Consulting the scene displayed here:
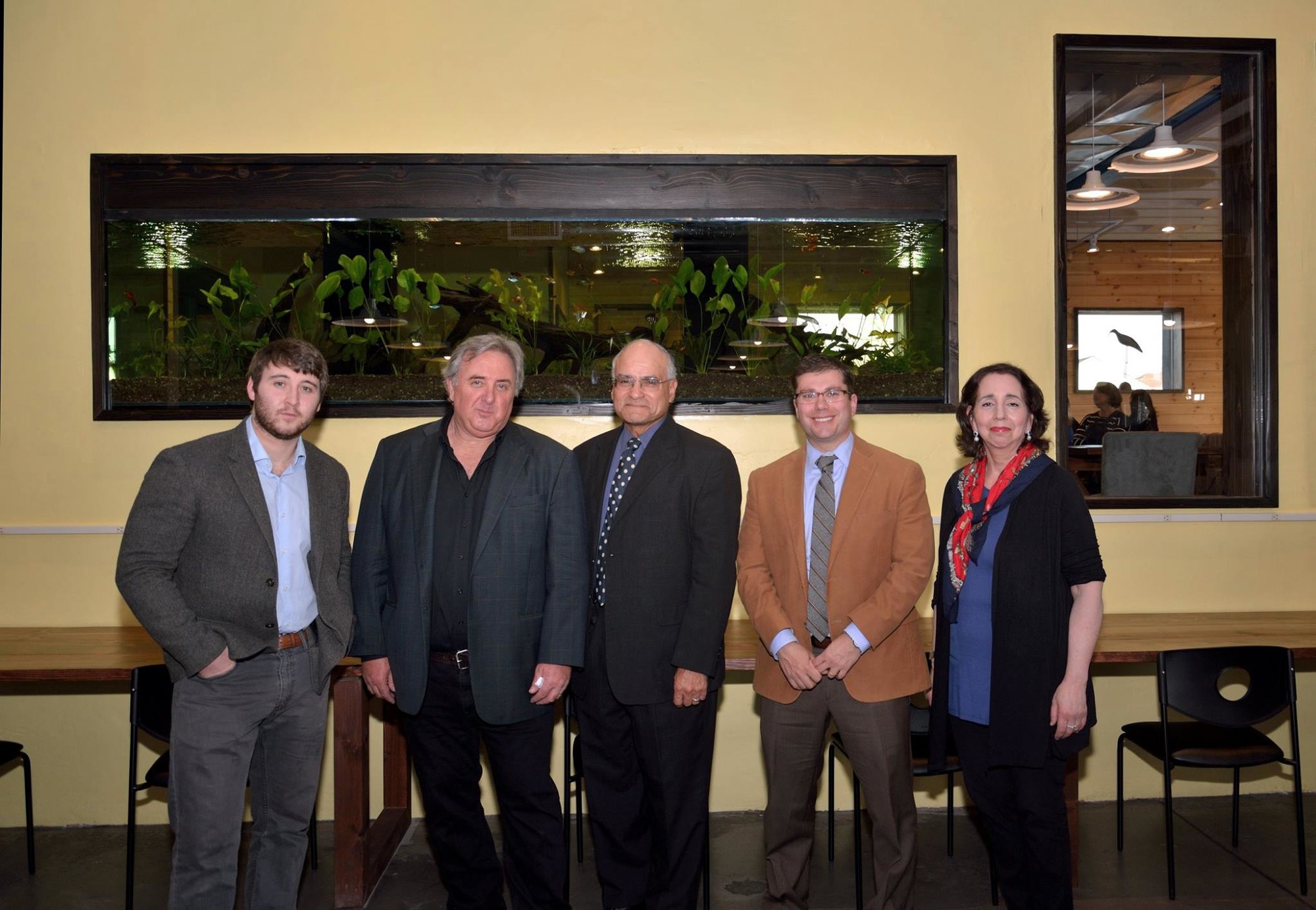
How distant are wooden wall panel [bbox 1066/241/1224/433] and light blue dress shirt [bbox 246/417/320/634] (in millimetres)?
3226

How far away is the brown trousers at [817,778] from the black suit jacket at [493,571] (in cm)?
69

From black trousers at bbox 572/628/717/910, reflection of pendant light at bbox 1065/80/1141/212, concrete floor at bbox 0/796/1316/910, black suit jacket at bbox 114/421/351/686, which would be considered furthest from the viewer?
reflection of pendant light at bbox 1065/80/1141/212

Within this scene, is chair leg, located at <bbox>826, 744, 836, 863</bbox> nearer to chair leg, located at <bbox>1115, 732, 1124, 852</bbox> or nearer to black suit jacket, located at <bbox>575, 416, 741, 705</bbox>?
black suit jacket, located at <bbox>575, 416, 741, 705</bbox>

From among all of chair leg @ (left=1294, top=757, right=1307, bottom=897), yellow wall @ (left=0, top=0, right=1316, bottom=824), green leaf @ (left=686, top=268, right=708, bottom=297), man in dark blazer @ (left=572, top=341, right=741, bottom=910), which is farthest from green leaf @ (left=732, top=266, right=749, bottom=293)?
chair leg @ (left=1294, top=757, right=1307, bottom=897)

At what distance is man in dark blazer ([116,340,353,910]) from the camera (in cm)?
239

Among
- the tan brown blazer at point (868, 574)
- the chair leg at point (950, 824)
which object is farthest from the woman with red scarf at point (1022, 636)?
the chair leg at point (950, 824)

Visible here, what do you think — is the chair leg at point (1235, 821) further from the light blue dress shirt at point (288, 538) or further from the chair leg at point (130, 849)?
the chair leg at point (130, 849)

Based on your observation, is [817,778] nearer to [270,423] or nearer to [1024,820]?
[1024,820]

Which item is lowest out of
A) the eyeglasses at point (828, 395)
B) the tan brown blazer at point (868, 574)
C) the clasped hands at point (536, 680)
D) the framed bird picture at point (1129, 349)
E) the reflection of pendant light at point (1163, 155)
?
the clasped hands at point (536, 680)

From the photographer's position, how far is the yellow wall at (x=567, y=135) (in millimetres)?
3881

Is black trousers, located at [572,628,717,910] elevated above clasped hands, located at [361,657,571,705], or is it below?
below

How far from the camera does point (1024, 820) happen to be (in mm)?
2568

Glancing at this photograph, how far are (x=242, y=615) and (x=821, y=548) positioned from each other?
1.60 m

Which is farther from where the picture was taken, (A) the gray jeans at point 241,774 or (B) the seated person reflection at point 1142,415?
(B) the seated person reflection at point 1142,415
